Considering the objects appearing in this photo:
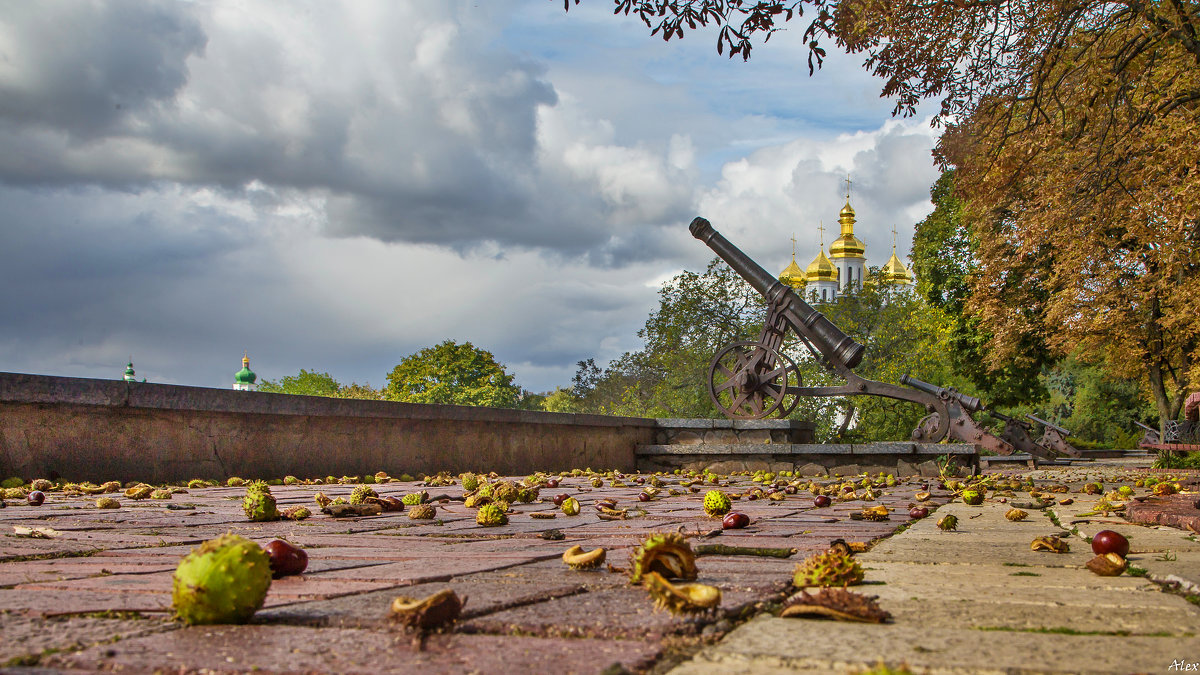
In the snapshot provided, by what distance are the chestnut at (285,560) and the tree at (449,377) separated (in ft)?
142

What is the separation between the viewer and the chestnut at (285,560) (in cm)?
178

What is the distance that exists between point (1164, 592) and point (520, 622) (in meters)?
1.30

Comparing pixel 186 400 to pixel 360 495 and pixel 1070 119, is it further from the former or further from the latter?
pixel 1070 119

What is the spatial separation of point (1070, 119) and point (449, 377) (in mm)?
41249

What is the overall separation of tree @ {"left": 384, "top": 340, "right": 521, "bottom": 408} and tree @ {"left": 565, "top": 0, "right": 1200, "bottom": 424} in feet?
113

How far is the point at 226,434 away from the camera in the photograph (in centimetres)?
590

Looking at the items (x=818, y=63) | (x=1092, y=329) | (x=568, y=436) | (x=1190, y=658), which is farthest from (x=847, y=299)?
(x=1190, y=658)

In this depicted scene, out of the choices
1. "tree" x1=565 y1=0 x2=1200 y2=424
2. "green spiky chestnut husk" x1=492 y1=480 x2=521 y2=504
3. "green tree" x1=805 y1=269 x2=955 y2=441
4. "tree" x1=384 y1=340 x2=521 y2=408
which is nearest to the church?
"tree" x1=384 y1=340 x2=521 y2=408

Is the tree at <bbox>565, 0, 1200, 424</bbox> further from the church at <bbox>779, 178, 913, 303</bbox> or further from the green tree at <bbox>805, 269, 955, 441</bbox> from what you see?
the church at <bbox>779, 178, 913, 303</bbox>

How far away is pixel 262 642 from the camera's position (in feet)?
3.83

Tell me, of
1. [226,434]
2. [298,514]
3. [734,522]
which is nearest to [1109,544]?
[734,522]

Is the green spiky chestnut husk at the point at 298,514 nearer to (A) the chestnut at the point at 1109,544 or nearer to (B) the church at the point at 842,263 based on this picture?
(A) the chestnut at the point at 1109,544

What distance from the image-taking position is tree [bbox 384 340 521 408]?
4609 cm

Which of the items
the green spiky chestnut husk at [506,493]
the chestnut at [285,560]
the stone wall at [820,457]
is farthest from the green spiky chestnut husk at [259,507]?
the stone wall at [820,457]
